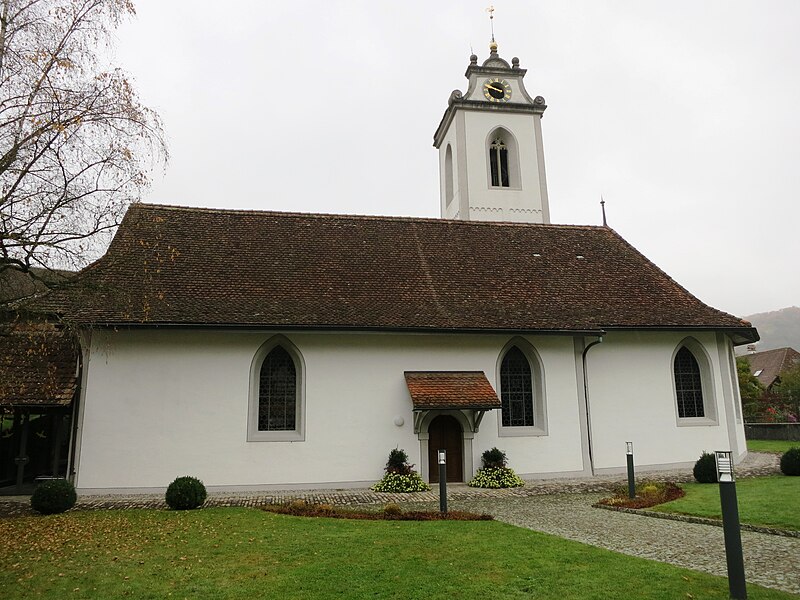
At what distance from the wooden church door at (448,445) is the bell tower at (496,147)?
41.5 ft

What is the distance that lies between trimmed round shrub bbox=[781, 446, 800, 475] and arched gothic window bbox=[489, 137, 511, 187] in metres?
16.8

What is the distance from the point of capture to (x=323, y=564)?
26.2 ft

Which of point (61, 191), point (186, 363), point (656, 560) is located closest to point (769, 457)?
point (656, 560)

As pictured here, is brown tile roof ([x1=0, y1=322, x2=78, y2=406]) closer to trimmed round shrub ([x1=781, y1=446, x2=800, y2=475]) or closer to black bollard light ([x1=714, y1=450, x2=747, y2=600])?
black bollard light ([x1=714, y1=450, x2=747, y2=600])

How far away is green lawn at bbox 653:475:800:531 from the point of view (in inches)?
399

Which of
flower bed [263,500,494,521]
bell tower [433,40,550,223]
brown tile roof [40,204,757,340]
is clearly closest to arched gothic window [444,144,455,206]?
bell tower [433,40,550,223]

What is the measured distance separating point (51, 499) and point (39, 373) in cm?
426

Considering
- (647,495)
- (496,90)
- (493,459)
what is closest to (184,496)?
(493,459)

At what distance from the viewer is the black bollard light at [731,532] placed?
6145mm

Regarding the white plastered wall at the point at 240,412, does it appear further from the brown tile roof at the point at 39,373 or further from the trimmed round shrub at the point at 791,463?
the trimmed round shrub at the point at 791,463

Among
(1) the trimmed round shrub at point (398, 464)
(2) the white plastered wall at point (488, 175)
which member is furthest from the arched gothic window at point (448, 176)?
(1) the trimmed round shrub at point (398, 464)

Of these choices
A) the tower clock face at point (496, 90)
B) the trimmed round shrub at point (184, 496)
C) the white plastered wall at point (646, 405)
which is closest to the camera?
the trimmed round shrub at point (184, 496)

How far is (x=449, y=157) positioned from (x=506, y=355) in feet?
50.8

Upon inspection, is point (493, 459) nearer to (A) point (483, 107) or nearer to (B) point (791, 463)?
(B) point (791, 463)
